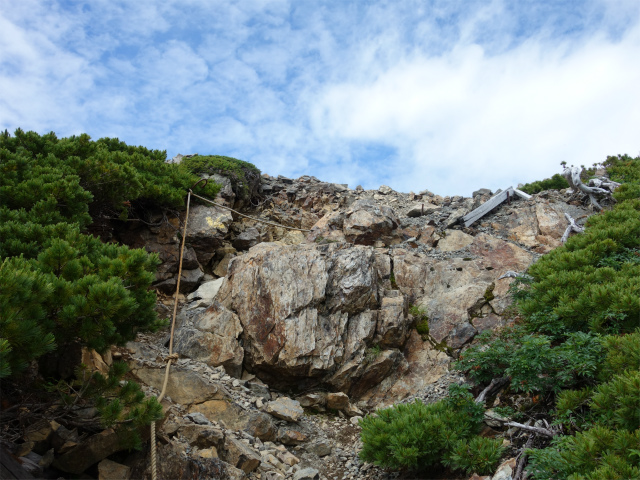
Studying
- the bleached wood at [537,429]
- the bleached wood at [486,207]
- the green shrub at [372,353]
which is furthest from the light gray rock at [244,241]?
the bleached wood at [537,429]

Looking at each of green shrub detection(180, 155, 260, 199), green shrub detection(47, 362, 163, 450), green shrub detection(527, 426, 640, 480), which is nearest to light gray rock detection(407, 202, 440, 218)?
green shrub detection(180, 155, 260, 199)

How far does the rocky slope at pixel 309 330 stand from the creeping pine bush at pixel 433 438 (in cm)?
44

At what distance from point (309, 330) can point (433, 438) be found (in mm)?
4051

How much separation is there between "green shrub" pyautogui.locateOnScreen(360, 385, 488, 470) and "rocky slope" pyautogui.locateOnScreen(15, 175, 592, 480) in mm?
912

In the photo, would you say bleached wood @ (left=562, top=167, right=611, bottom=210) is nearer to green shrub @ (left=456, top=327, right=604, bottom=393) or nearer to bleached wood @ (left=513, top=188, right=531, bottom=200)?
bleached wood @ (left=513, top=188, right=531, bottom=200)

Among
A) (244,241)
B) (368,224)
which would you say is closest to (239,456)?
(368,224)

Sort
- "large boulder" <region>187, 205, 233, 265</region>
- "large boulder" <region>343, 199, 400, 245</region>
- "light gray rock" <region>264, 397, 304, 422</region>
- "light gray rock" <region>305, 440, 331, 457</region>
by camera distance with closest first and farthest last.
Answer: "light gray rock" <region>305, 440, 331, 457</region>, "light gray rock" <region>264, 397, 304, 422</region>, "large boulder" <region>187, 205, 233, 265</region>, "large boulder" <region>343, 199, 400, 245</region>

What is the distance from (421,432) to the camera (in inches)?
244

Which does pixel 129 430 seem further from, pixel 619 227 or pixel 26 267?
pixel 619 227

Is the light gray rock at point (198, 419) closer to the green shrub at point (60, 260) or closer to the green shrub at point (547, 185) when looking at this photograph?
the green shrub at point (60, 260)

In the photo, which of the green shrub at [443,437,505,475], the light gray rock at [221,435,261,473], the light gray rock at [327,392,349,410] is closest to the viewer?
the green shrub at [443,437,505,475]

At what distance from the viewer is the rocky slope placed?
7477mm

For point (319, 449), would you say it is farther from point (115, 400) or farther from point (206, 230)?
point (206, 230)

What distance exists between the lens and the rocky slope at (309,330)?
748cm
